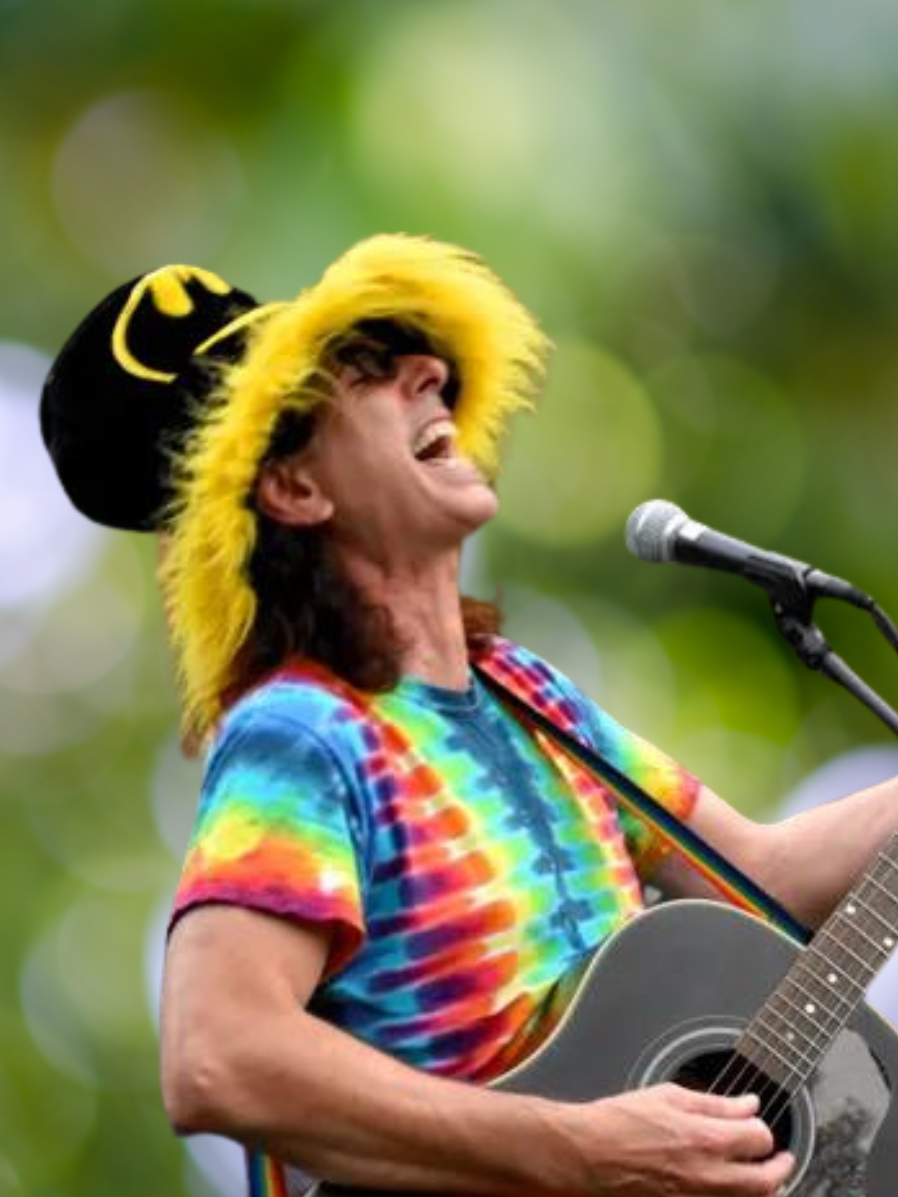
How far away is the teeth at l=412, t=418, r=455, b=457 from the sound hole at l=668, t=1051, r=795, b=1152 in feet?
1.89

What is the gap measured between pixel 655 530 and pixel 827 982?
15.6 inches

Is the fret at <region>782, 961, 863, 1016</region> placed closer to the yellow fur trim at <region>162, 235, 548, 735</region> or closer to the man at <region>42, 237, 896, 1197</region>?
the man at <region>42, 237, 896, 1197</region>

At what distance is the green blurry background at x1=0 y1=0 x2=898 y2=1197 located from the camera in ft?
14.6

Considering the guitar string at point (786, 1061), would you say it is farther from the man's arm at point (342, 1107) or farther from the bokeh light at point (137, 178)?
the bokeh light at point (137, 178)

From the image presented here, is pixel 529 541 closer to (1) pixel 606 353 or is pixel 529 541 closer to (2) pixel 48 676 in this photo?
(1) pixel 606 353

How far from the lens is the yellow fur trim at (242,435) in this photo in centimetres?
280

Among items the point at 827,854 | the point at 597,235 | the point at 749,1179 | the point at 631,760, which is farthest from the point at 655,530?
the point at 597,235

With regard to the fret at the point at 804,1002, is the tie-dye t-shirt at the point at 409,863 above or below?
below

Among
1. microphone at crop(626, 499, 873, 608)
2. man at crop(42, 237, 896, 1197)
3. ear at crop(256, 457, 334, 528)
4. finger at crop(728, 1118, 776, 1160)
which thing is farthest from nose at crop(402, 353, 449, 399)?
finger at crop(728, 1118, 776, 1160)

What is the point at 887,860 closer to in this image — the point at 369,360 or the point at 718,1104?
the point at 718,1104

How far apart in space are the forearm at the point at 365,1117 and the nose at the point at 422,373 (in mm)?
614

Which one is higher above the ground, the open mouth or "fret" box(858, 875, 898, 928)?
the open mouth

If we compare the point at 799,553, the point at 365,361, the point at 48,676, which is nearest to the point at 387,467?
the point at 365,361

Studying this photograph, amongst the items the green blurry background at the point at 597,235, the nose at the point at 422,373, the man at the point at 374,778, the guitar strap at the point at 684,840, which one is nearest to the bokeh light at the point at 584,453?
the green blurry background at the point at 597,235
